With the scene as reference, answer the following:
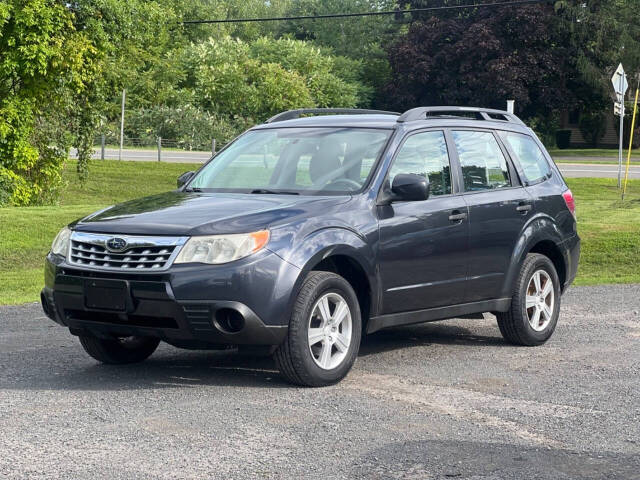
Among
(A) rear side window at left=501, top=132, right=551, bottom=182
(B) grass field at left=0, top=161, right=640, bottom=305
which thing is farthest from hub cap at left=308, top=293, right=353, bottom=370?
(B) grass field at left=0, top=161, right=640, bottom=305

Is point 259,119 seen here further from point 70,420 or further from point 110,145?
point 70,420

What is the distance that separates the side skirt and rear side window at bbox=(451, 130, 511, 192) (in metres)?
0.89

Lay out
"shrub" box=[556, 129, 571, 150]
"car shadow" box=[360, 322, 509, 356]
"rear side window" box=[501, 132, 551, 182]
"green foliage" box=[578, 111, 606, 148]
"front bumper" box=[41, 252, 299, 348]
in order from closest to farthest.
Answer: "front bumper" box=[41, 252, 299, 348]
"car shadow" box=[360, 322, 509, 356]
"rear side window" box=[501, 132, 551, 182]
"green foliage" box=[578, 111, 606, 148]
"shrub" box=[556, 129, 571, 150]

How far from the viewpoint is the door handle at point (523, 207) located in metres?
9.15

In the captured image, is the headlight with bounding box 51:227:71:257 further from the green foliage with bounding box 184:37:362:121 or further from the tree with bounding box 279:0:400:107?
the tree with bounding box 279:0:400:107

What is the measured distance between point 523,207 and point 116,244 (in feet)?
11.7

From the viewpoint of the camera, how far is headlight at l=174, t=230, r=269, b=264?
695 cm

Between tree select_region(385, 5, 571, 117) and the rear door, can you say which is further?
tree select_region(385, 5, 571, 117)

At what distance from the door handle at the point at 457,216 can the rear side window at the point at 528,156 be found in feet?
3.98

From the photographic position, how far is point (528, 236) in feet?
30.1

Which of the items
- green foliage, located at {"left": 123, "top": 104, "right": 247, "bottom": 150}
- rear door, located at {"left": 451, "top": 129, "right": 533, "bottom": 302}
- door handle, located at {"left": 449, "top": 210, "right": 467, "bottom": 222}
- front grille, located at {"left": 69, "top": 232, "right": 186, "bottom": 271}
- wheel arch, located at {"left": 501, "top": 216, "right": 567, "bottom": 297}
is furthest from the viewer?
green foliage, located at {"left": 123, "top": 104, "right": 247, "bottom": 150}

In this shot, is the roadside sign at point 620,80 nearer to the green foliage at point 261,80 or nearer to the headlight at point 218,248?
the headlight at point 218,248

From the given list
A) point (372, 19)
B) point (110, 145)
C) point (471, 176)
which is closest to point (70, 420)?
point (471, 176)

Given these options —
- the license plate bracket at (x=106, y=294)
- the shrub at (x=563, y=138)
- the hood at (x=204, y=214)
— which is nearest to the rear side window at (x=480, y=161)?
the hood at (x=204, y=214)
